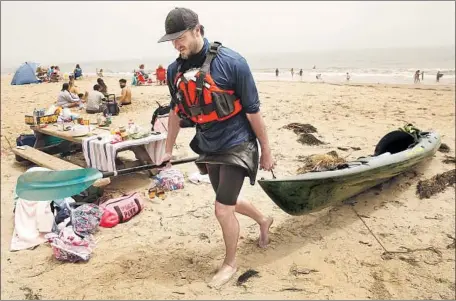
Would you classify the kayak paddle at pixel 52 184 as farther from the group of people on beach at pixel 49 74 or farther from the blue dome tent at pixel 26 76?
the blue dome tent at pixel 26 76

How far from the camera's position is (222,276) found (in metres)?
2.99

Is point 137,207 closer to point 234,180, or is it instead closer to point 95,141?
point 95,141

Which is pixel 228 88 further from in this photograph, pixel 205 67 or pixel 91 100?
pixel 91 100

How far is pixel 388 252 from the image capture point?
3.45 meters

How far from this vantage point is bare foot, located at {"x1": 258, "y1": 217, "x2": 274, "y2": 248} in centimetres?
350

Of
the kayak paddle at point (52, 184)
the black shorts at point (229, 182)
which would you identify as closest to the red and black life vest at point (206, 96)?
the black shorts at point (229, 182)

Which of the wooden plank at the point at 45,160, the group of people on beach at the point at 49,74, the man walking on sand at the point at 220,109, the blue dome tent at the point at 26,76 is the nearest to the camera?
the man walking on sand at the point at 220,109

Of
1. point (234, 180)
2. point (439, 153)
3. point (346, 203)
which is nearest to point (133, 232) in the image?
point (234, 180)

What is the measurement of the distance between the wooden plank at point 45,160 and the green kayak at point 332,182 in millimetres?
3143

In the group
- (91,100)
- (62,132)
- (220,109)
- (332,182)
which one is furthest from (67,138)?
(91,100)

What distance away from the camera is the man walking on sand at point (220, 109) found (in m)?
2.50

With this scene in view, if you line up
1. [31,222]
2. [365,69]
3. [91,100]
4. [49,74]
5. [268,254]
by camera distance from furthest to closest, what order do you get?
[365,69] → [49,74] → [91,100] → [31,222] → [268,254]

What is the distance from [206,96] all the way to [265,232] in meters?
1.64

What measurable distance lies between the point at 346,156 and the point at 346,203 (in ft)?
7.00
